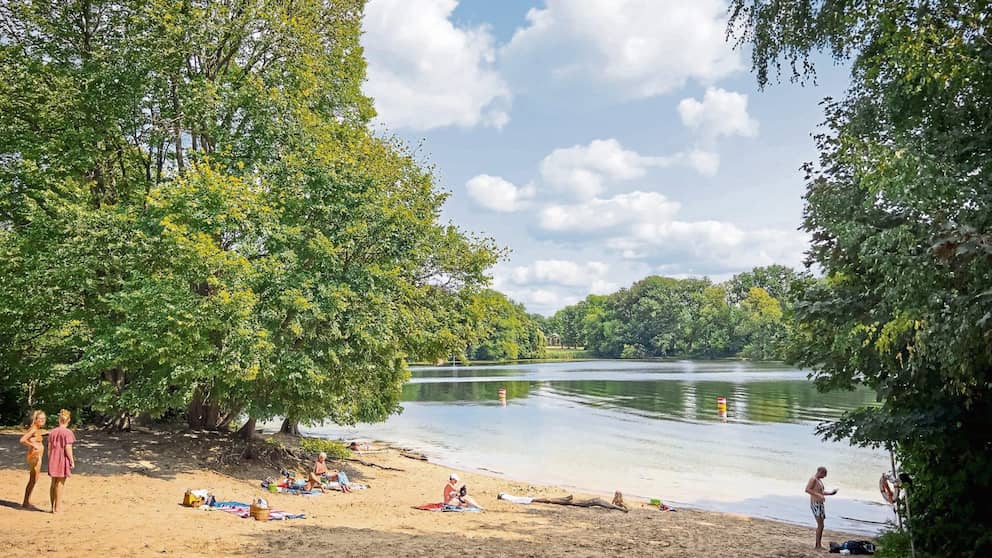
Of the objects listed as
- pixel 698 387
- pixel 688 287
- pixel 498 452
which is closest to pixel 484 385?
pixel 698 387

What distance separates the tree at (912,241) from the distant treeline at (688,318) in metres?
127

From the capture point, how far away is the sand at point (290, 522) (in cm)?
1020

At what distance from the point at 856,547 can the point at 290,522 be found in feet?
35.9

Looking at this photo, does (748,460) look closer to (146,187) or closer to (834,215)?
(834,215)

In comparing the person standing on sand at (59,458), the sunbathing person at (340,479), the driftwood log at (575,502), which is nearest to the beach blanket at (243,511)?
the person standing on sand at (59,458)

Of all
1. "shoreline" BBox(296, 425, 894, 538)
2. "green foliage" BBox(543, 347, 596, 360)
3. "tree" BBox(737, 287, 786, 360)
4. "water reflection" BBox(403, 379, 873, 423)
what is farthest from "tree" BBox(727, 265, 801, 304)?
"shoreline" BBox(296, 425, 894, 538)

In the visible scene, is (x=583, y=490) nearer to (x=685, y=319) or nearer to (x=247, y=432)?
(x=247, y=432)

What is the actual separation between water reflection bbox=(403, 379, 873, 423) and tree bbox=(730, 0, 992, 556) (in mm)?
30460

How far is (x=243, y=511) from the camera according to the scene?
43.9 feet

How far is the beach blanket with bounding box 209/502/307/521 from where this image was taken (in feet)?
43.0

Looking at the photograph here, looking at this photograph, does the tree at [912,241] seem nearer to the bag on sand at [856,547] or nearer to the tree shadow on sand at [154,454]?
the bag on sand at [856,547]

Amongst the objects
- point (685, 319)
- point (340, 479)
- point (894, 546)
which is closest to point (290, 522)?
point (340, 479)

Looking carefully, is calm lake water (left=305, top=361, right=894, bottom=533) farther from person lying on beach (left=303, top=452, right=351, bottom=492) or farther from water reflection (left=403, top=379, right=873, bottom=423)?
person lying on beach (left=303, top=452, right=351, bottom=492)

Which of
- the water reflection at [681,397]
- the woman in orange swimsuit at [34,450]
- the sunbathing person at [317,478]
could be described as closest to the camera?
the woman in orange swimsuit at [34,450]
